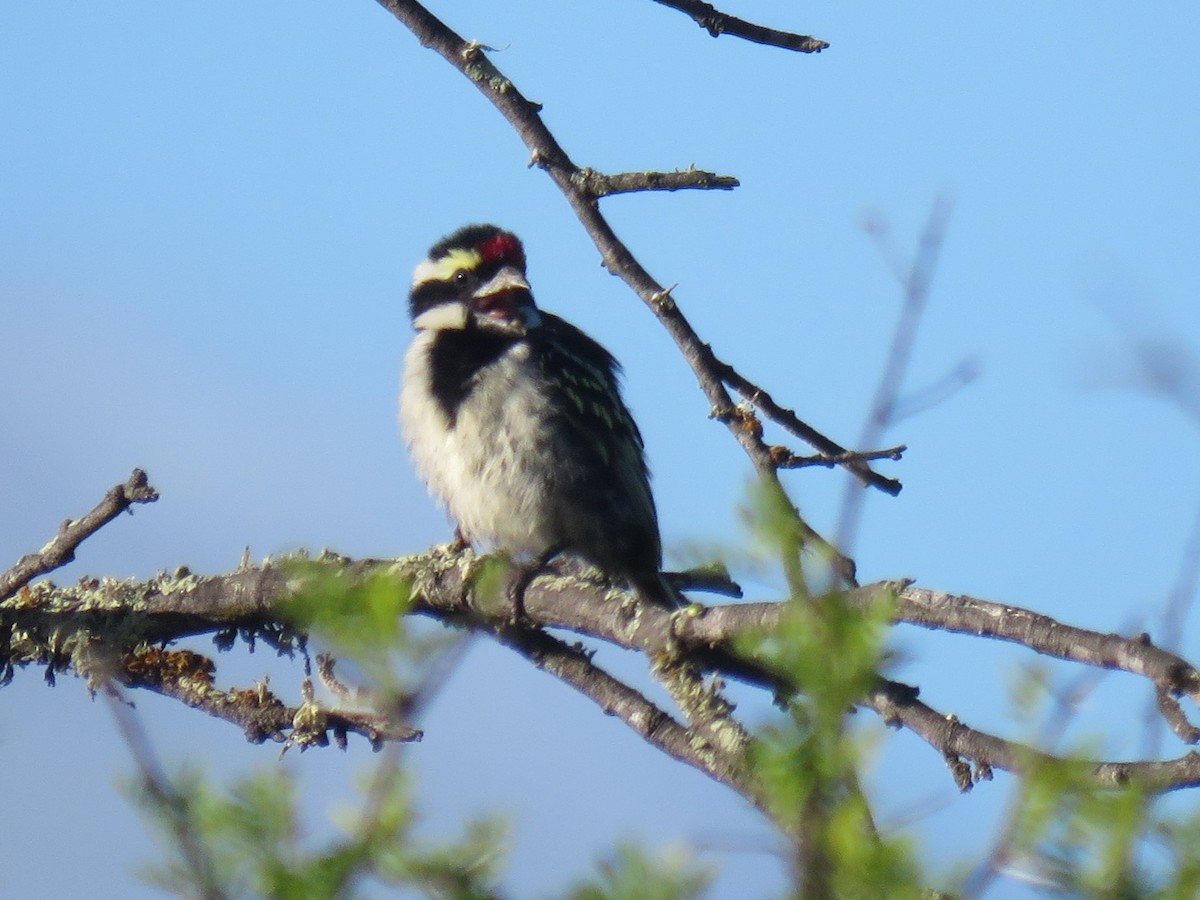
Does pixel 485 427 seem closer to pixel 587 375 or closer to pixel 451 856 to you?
pixel 587 375

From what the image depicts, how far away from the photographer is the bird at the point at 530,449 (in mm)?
5766

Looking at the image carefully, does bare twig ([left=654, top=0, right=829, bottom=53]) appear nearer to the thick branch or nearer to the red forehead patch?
the thick branch

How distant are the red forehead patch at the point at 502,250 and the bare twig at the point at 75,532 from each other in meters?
2.58

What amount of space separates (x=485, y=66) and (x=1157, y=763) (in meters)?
2.36

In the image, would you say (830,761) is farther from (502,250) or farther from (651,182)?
(502,250)

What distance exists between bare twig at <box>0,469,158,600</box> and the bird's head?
7.19ft

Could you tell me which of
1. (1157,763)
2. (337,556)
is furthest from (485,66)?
(1157,763)

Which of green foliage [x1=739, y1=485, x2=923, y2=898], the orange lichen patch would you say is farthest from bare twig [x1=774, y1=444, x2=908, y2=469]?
the orange lichen patch

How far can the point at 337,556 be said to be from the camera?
4742 mm

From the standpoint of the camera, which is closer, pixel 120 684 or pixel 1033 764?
pixel 1033 764

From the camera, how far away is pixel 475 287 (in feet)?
21.3

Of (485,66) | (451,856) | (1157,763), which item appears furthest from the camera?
(485,66)

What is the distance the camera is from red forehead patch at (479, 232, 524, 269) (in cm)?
659

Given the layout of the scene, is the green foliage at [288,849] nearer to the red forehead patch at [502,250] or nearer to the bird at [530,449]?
the bird at [530,449]
